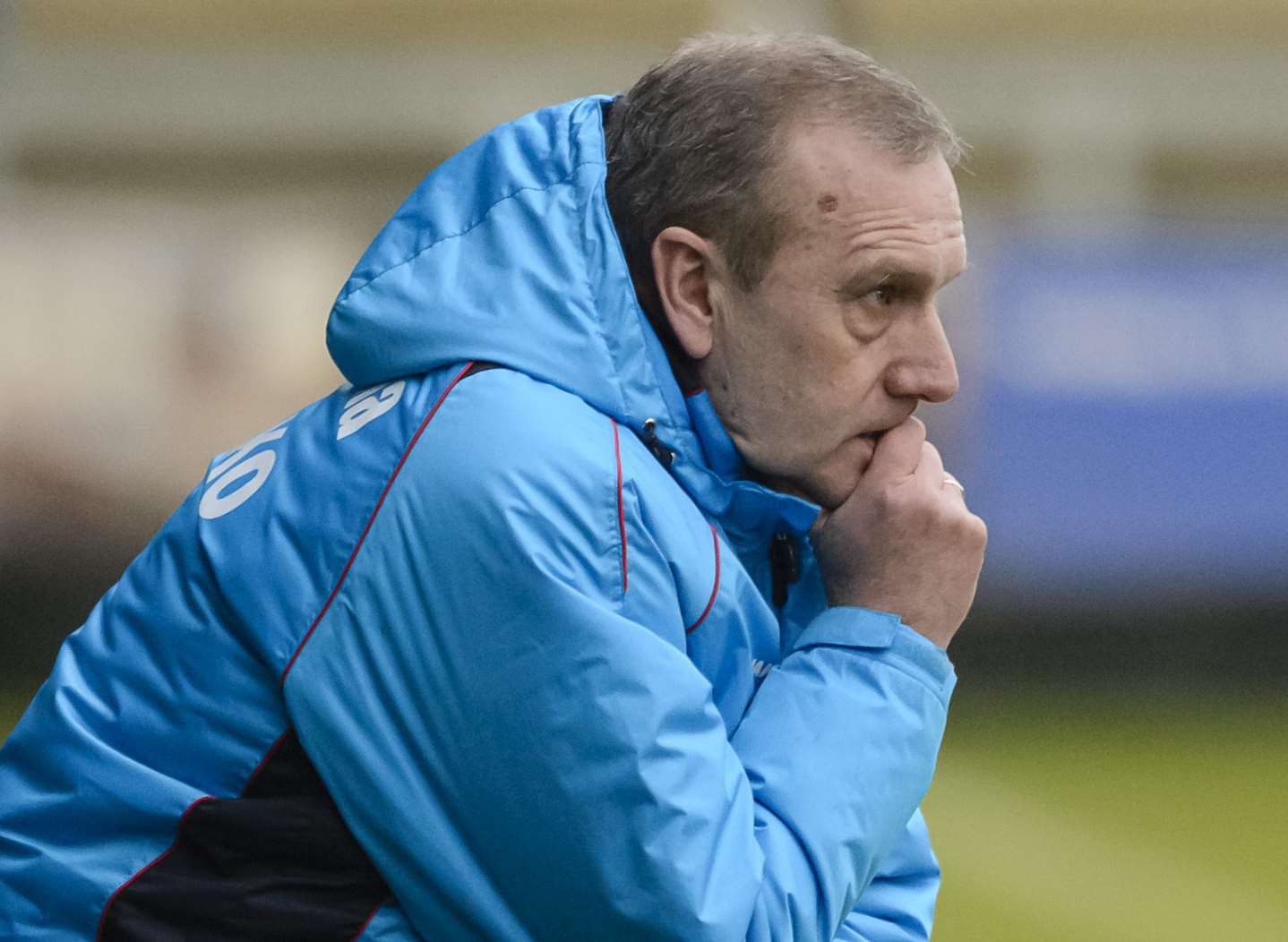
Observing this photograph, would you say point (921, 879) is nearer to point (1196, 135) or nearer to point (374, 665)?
point (374, 665)

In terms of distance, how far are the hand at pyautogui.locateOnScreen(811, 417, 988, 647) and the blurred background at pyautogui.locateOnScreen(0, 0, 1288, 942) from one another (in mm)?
4122

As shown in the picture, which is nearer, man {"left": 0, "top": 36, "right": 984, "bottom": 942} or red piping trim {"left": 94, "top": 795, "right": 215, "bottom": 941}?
man {"left": 0, "top": 36, "right": 984, "bottom": 942}

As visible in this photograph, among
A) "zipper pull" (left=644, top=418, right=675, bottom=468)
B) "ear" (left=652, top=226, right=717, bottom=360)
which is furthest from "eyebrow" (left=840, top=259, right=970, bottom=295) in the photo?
"zipper pull" (left=644, top=418, right=675, bottom=468)

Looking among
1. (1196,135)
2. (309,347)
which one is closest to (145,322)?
(309,347)

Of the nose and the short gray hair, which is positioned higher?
the short gray hair

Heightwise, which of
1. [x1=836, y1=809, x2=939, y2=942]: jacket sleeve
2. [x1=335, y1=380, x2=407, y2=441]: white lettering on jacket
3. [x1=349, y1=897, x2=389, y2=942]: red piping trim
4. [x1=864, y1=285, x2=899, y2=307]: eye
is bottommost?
[x1=836, y1=809, x2=939, y2=942]: jacket sleeve

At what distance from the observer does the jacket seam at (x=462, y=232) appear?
76.5 inches

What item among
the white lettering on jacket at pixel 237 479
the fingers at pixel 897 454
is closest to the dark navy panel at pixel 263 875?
the white lettering on jacket at pixel 237 479

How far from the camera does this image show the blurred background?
8438 mm

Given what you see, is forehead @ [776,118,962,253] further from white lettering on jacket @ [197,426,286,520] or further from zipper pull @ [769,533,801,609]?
white lettering on jacket @ [197,426,286,520]

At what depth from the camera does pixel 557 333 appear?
186 cm

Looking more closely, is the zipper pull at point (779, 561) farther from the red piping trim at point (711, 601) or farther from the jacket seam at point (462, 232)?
the jacket seam at point (462, 232)

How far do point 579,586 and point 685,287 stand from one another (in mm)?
467

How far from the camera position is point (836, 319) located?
6.58 feet
